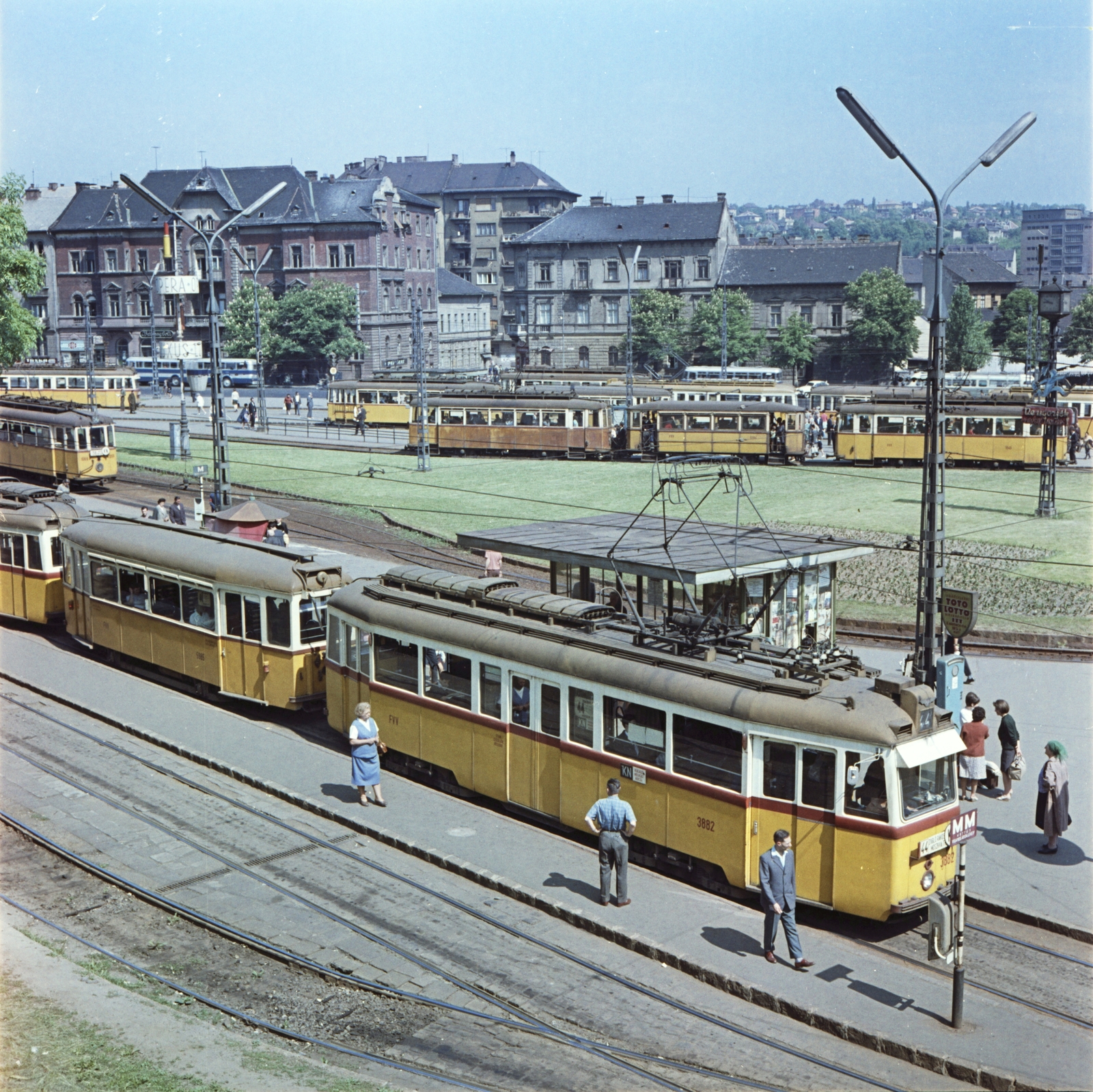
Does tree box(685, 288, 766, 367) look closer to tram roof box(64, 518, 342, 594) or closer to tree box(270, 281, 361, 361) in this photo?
tree box(270, 281, 361, 361)

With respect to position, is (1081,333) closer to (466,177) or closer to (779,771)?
Result: (466,177)

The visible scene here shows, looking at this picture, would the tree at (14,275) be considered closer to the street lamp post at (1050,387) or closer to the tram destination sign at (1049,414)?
the street lamp post at (1050,387)

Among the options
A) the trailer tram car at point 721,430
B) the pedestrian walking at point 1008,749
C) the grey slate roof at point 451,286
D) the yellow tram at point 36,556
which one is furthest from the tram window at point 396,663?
the grey slate roof at point 451,286

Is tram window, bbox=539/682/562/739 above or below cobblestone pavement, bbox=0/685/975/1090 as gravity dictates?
above

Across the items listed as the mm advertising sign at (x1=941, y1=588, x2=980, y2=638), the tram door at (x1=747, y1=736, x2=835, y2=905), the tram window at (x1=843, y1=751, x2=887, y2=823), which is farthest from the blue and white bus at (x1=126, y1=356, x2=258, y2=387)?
the tram window at (x1=843, y1=751, x2=887, y2=823)

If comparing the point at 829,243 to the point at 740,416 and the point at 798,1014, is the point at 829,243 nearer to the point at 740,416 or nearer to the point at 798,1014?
the point at 740,416

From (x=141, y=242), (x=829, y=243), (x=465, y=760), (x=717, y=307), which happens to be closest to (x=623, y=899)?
(x=465, y=760)
